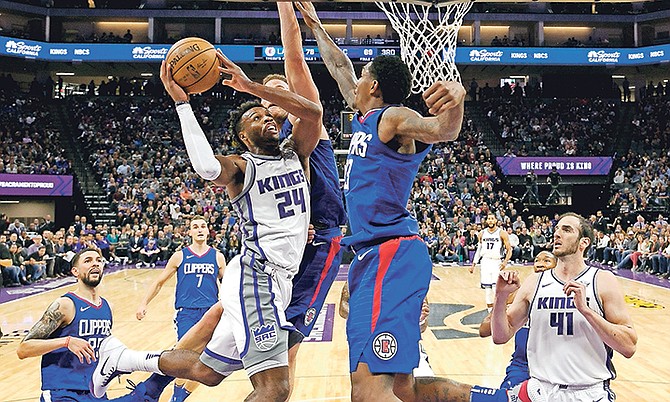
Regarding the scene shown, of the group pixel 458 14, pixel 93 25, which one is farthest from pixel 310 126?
pixel 93 25

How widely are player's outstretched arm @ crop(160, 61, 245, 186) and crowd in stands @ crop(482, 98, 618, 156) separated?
22.3 metres

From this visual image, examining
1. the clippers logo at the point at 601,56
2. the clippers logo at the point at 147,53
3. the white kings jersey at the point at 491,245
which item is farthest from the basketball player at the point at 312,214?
the clippers logo at the point at 601,56

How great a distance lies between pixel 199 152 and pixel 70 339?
5.04 feet

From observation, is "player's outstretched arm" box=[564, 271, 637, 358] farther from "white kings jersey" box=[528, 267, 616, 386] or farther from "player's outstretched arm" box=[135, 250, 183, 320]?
"player's outstretched arm" box=[135, 250, 183, 320]

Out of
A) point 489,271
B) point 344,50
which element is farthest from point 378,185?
point 344,50

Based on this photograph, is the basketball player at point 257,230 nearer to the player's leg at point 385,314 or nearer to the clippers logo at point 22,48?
the player's leg at point 385,314

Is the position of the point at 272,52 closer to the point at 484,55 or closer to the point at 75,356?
the point at 484,55

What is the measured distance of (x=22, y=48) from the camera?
27141mm

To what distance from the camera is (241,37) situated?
97.8ft

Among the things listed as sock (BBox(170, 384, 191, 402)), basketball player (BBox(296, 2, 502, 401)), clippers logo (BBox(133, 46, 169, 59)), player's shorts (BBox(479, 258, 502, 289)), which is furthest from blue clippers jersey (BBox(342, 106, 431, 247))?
clippers logo (BBox(133, 46, 169, 59))

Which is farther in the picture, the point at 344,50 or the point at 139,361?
the point at 344,50

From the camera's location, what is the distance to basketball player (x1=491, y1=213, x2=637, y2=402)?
368 centimetres

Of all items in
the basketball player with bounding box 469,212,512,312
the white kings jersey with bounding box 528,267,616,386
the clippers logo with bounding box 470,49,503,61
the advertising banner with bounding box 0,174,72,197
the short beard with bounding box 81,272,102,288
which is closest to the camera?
the white kings jersey with bounding box 528,267,616,386

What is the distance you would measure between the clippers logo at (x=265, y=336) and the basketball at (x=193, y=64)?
1.28 m
